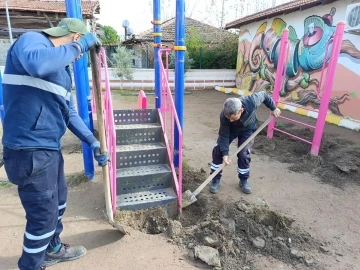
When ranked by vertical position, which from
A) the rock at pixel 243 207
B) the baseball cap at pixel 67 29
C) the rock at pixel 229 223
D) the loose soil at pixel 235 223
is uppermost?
the baseball cap at pixel 67 29

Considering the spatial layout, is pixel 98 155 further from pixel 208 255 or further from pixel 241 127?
pixel 241 127

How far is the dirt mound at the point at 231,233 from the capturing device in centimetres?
252

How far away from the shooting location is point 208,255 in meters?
2.46

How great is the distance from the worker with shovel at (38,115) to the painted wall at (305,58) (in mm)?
5546

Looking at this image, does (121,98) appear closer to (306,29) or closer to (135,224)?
(306,29)

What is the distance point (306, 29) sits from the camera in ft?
29.4

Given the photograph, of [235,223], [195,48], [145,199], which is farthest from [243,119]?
[195,48]

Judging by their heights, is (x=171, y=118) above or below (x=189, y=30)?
below

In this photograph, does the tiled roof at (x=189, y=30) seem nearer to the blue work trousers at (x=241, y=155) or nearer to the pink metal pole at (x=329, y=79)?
the pink metal pole at (x=329, y=79)

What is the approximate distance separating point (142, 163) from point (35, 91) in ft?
6.45

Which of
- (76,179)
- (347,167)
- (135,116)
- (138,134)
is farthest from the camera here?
(347,167)

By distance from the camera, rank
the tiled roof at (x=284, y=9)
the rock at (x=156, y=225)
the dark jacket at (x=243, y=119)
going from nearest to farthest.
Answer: the rock at (x=156, y=225) → the dark jacket at (x=243, y=119) → the tiled roof at (x=284, y=9)

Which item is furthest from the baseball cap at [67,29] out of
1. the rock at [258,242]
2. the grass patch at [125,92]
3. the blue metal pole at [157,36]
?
the grass patch at [125,92]

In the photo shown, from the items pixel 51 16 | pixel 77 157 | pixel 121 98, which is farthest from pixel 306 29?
pixel 51 16
